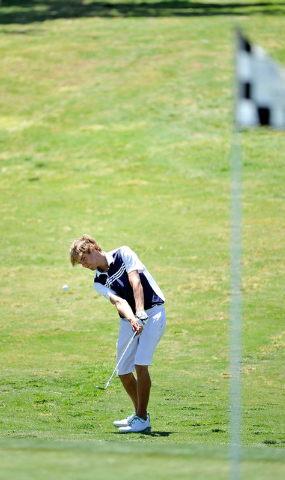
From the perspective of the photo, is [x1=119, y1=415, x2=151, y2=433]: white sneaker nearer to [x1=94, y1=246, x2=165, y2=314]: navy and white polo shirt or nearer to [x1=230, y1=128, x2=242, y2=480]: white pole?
[x1=230, y1=128, x2=242, y2=480]: white pole

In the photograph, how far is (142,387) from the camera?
679 cm

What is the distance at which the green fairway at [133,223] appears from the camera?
7.07m

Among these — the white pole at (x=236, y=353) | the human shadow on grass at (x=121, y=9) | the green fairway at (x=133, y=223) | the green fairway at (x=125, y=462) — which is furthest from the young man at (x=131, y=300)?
the human shadow on grass at (x=121, y=9)

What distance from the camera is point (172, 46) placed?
35.9 meters

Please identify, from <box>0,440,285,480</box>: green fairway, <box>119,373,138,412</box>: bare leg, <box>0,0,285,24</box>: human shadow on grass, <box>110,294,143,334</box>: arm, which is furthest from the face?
<box>0,0,285,24</box>: human shadow on grass

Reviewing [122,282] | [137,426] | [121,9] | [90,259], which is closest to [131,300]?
[122,282]

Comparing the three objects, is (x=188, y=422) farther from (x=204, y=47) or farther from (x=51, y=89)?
(x=204, y=47)

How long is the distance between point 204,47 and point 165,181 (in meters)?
14.5

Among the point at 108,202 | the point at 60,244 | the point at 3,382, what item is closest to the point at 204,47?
the point at 108,202

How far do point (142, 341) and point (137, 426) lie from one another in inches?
32.5

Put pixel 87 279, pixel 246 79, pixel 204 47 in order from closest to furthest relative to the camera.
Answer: pixel 246 79 < pixel 87 279 < pixel 204 47

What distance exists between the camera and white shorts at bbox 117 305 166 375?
22.1 feet

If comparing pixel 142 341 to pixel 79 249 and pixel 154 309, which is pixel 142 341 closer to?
pixel 154 309

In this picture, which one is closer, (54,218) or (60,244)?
(60,244)
